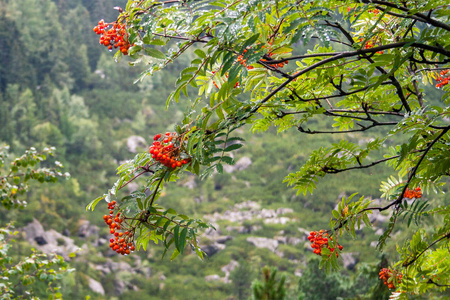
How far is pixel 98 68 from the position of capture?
29.8 metres

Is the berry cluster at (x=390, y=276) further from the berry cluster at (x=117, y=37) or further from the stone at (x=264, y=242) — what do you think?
the stone at (x=264, y=242)

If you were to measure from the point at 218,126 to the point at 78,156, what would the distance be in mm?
25368

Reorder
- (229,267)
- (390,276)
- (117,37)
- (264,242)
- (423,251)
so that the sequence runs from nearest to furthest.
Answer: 1. (117,37)
2. (423,251)
3. (390,276)
4. (229,267)
5. (264,242)

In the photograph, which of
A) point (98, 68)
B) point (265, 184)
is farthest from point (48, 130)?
point (265, 184)

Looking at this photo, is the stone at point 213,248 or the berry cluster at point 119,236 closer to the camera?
the berry cluster at point 119,236

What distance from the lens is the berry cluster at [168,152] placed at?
1.45 metres

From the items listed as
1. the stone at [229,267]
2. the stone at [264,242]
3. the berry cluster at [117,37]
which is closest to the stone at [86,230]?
the stone at [229,267]

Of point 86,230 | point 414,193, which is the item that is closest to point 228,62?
point 414,193

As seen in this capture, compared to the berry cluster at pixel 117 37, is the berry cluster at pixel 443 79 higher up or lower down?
higher up

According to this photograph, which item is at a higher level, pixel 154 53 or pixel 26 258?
pixel 26 258

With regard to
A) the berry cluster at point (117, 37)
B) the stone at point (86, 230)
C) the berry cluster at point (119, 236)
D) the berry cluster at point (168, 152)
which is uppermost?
the stone at point (86, 230)

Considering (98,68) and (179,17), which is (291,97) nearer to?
(179,17)

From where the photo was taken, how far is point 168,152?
4.85 ft

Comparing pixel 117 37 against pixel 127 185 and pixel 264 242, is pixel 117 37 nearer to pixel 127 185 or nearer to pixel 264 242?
pixel 127 185
